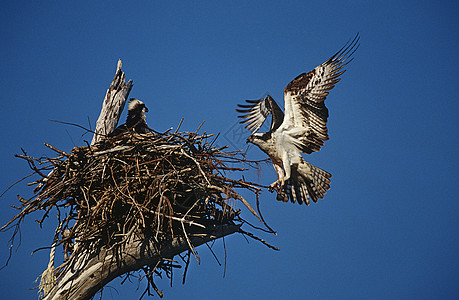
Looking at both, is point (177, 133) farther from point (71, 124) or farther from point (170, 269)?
point (170, 269)

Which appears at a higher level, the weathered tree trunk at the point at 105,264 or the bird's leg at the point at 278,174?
the bird's leg at the point at 278,174

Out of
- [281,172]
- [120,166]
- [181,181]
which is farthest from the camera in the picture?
[281,172]

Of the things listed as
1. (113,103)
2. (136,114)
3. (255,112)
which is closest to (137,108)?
(136,114)

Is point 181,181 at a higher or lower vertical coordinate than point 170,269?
higher

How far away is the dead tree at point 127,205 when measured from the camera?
255 centimetres

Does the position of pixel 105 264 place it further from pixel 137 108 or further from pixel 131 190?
pixel 137 108

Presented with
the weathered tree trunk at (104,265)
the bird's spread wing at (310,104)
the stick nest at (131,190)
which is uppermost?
the bird's spread wing at (310,104)

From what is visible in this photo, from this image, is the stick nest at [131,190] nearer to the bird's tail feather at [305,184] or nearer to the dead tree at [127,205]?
the dead tree at [127,205]

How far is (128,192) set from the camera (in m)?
2.58

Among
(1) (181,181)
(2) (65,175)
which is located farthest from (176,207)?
(2) (65,175)

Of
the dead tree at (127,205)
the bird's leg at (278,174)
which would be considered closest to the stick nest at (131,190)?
the dead tree at (127,205)

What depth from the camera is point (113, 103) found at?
3736 mm

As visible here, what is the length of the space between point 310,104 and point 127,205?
192 centimetres

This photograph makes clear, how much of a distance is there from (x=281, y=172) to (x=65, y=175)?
1.78m
